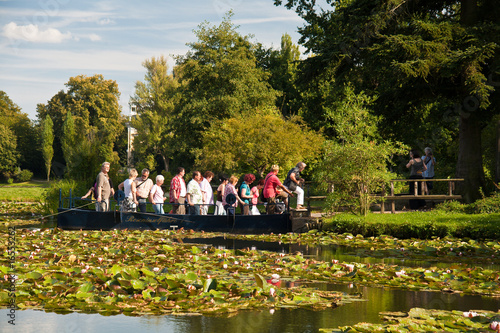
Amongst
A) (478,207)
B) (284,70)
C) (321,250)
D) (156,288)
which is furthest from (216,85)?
(156,288)

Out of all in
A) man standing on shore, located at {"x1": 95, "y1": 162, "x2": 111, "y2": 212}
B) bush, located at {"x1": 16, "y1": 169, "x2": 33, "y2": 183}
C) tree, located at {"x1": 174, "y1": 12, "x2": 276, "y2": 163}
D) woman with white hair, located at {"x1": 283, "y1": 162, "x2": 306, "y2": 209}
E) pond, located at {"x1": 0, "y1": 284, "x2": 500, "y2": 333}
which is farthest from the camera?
bush, located at {"x1": 16, "y1": 169, "x2": 33, "y2": 183}

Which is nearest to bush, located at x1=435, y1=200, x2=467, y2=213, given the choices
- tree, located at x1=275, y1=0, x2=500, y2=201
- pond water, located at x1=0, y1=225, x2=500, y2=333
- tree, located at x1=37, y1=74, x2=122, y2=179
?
tree, located at x1=275, y1=0, x2=500, y2=201

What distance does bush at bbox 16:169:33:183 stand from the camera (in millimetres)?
75250

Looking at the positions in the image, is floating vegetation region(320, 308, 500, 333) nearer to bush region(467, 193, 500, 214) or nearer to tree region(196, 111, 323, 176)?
bush region(467, 193, 500, 214)

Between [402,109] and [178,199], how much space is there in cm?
976

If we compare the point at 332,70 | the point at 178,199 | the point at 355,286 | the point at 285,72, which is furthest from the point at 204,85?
the point at 355,286

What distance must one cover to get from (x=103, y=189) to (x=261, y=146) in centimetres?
1135

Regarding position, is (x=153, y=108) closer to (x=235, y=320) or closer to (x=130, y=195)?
(x=130, y=195)

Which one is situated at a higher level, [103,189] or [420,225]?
[103,189]

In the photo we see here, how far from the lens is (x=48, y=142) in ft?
245

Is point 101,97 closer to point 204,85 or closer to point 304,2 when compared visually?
point 204,85

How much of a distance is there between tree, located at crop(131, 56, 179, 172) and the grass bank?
50.1 m

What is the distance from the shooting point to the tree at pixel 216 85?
42438 mm

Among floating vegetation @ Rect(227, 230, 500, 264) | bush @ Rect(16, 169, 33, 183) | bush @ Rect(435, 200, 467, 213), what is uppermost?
bush @ Rect(16, 169, 33, 183)
